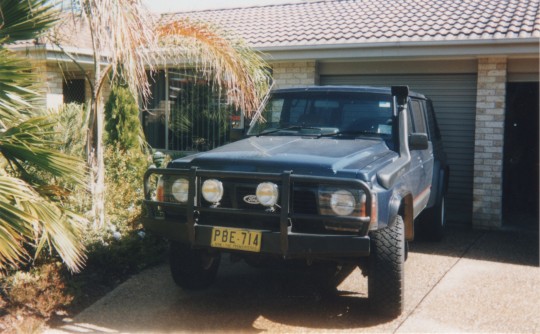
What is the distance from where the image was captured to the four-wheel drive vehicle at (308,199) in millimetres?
4285

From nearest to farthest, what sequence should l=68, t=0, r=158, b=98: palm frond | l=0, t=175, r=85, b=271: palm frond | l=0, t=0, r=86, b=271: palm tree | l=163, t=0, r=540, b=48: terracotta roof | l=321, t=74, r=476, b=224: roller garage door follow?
l=0, t=175, r=85, b=271: palm frond < l=0, t=0, r=86, b=271: palm tree < l=68, t=0, r=158, b=98: palm frond < l=163, t=0, r=540, b=48: terracotta roof < l=321, t=74, r=476, b=224: roller garage door

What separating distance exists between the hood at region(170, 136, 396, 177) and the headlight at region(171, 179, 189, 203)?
0.57ft

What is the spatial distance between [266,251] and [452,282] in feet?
8.21

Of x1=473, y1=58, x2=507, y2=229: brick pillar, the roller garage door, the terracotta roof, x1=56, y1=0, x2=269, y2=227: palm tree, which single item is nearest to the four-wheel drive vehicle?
x1=56, y1=0, x2=269, y2=227: palm tree

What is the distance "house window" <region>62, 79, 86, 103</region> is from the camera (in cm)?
1377


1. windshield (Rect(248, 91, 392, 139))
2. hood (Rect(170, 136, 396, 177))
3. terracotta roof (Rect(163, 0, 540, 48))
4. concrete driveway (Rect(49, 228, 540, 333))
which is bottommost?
concrete driveway (Rect(49, 228, 540, 333))

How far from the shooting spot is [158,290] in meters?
5.64

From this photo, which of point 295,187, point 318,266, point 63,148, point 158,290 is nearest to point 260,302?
point 318,266

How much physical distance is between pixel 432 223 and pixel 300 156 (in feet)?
11.7

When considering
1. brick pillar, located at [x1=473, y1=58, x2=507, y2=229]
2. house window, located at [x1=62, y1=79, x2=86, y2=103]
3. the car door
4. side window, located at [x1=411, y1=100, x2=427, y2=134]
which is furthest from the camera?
house window, located at [x1=62, y1=79, x2=86, y2=103]

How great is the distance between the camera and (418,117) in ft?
22.0

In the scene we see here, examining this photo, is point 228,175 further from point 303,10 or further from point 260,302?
point 303,10

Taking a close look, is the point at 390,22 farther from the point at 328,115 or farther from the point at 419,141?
the point at 419,141

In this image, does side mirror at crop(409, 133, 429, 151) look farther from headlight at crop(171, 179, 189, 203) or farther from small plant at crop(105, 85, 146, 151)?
small plant at crop(105, 85, 146, 151)
